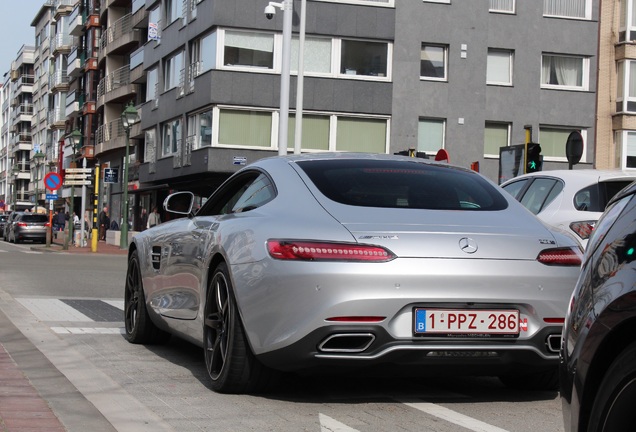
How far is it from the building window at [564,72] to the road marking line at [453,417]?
38.6 metres

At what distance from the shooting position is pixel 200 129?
4156 centimetres

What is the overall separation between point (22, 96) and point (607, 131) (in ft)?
331

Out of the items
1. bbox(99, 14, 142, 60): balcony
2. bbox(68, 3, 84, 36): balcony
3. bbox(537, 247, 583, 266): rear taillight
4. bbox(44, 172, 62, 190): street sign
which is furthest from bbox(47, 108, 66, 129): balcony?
bbox(537, 247, 583, 266): rear taillight

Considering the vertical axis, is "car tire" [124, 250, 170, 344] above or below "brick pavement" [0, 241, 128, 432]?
above

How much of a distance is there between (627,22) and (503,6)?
203 inches

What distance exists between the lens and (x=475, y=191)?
6.60 meters

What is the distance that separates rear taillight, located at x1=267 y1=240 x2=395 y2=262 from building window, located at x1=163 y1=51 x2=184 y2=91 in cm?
4015

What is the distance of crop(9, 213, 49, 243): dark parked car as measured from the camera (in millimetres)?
51500

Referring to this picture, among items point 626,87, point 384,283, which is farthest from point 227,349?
point 626,87

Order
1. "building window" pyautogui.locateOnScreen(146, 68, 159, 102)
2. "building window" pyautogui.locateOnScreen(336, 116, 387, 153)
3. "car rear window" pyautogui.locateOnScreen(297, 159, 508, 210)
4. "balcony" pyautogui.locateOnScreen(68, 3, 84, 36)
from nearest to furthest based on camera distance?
"car rear window" pyautogui.locateOnScreen(297, 159, 508, 210)
"building window" pyautogui.locateOnScreen(336, 116, 387, 153)
"building window" pyautogui.locateOnScreen(146, 68, 159, 102)
"balcony" pyautogui.locateOnScreen(68, 3, 84, 36)

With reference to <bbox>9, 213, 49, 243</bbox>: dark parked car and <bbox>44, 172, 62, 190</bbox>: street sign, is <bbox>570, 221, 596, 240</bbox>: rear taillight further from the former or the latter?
<bbox>9, 213, 49, 243</bbox>: dark parked car

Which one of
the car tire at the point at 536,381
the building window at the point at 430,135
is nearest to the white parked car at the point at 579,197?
the car tire at the point at 536,381

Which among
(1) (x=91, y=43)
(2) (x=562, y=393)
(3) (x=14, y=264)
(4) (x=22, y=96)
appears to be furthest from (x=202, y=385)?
(4) (x=22, y=96)

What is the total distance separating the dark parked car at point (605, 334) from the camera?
2.88m
